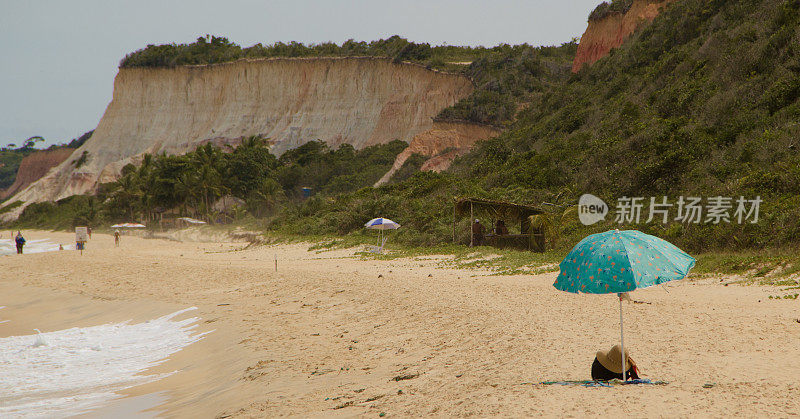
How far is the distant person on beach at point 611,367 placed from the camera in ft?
16.5

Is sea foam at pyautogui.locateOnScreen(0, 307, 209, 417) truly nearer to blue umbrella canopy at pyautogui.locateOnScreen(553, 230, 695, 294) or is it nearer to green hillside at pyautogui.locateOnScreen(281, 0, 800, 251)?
blue umbrella canopy at pyautogui.locateOnScreen(553, 230, 695, 294)

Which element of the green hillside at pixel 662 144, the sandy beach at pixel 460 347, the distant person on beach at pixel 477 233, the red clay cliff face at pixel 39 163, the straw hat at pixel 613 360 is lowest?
the sandy beach at pixel 460 347

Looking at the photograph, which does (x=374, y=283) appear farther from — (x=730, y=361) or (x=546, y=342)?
(x=730, y=361)

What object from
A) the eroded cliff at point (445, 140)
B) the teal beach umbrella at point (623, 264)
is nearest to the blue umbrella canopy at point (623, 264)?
the teal beach umbrella at point (623, 264)

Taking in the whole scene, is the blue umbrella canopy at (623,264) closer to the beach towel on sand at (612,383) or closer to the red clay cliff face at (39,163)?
the beach towel on sand at (612,383)

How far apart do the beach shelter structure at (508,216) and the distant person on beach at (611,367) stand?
11.5m

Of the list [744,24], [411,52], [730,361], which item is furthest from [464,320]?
[411,52]

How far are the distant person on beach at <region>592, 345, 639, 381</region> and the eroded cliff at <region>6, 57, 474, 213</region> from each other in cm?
5386

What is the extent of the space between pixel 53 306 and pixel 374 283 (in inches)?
366

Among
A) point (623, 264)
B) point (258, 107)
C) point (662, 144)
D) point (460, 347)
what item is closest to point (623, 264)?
point (623, 264)

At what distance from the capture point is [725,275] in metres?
10.6

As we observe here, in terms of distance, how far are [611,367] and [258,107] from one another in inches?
2777

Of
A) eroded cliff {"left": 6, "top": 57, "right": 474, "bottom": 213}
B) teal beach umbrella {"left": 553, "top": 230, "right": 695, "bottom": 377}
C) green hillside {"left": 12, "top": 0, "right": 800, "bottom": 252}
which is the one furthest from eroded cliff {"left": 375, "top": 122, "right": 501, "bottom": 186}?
teal beach umbrella {"left": 553, "top": 230, "right": 695, "bottom": 377}

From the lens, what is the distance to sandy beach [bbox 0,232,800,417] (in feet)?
15.7
